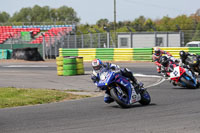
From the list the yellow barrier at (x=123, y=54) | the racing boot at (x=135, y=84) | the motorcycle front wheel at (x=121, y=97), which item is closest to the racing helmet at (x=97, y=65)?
the motorcycle front wheel at (x=121, y=97)

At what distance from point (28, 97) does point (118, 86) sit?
3774mm

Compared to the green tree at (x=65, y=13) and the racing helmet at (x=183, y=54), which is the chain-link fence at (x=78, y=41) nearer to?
the racing helmet at (x=183, y=54)

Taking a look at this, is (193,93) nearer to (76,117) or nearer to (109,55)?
(76,117)

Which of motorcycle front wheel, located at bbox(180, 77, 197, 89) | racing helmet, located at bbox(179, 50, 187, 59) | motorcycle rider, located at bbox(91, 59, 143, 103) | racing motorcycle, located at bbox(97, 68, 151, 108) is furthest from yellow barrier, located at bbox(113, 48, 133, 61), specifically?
racing motorcycle, located at bbox(97, 68, 151, 108)

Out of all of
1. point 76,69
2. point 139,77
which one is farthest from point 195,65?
point 76,69

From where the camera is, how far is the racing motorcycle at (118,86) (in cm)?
956

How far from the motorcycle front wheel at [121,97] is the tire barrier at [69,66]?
10409 mm

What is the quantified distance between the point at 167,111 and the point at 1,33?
162 feet

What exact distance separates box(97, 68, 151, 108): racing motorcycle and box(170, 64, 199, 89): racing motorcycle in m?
4.27

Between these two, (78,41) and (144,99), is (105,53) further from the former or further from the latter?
(144,99)

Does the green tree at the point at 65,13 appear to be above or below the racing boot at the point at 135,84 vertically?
above

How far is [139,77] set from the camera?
19516 mm

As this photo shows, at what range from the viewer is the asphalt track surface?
7.16 m

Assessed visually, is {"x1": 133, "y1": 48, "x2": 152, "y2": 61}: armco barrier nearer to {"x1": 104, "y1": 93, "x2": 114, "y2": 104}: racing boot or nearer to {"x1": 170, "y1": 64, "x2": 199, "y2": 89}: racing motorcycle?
{"x1": 170, "y1": 64, "x2": 199, "y2": 89}: racing motorcycle
